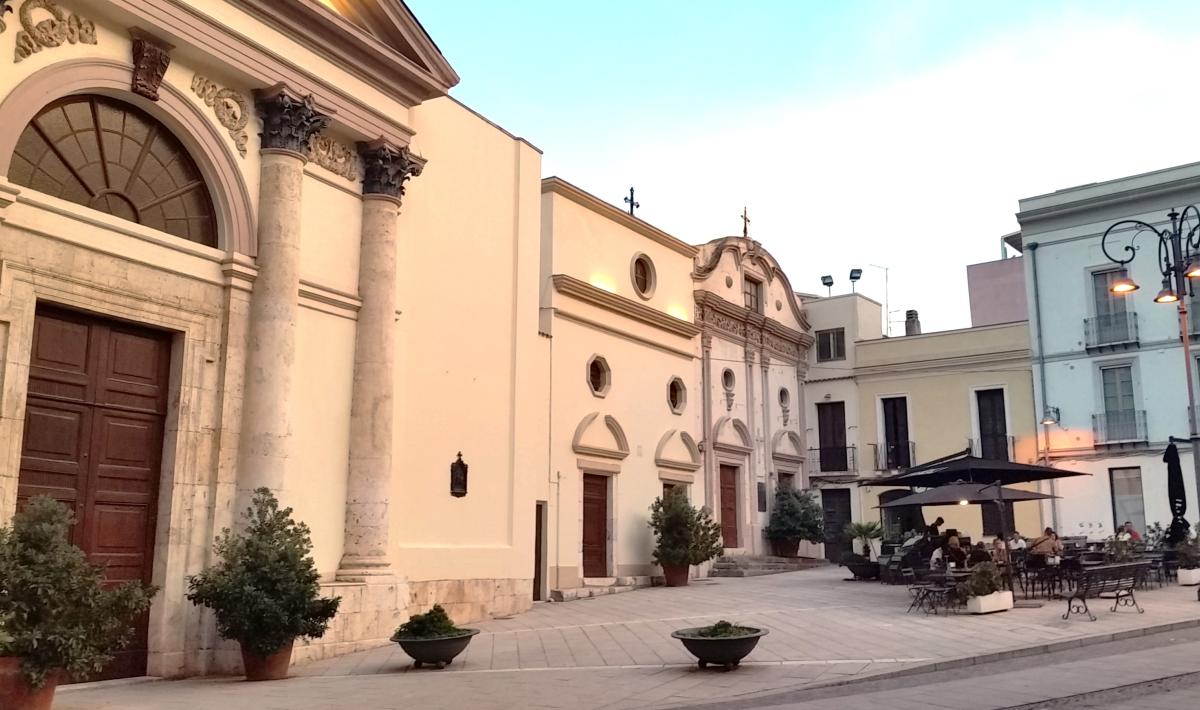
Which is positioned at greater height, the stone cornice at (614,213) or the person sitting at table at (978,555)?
the stone cornice at (614,213)

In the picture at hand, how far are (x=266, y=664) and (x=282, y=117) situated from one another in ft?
22.6

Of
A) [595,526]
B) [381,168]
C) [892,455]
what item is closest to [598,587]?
[595,526]

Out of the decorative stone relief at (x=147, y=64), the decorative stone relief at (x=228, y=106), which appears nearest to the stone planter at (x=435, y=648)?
the decorative stone relief at (x=228, y=106)

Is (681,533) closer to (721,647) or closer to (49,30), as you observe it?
(721,647)

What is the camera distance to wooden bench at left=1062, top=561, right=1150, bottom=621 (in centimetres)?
1409

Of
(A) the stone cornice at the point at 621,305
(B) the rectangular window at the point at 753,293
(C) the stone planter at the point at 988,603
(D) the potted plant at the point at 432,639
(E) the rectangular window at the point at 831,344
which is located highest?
(B) the rectangular window at the point at 753,293

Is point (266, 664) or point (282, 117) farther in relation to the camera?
point (282, 117)

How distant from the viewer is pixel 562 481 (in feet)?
66.1

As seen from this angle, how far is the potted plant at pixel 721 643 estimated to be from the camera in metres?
10.2

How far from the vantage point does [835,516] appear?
30.8 m

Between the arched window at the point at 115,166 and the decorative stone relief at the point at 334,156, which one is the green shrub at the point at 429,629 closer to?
the arched window at the point at 115,166

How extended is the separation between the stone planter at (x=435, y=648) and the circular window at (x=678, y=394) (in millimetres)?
13597

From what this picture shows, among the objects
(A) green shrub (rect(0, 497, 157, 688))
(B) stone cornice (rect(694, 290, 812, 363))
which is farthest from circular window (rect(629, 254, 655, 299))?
(A) green shrub (rect(0, 497, 157, 688))

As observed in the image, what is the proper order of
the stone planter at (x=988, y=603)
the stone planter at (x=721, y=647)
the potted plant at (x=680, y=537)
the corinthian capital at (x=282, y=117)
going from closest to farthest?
the stone planter at (x=721, y=647)
the corinthian capital at (x=282, y=117)
the stone planter at (x=988, y=603)
the potted plant at (x=680, y=537)
